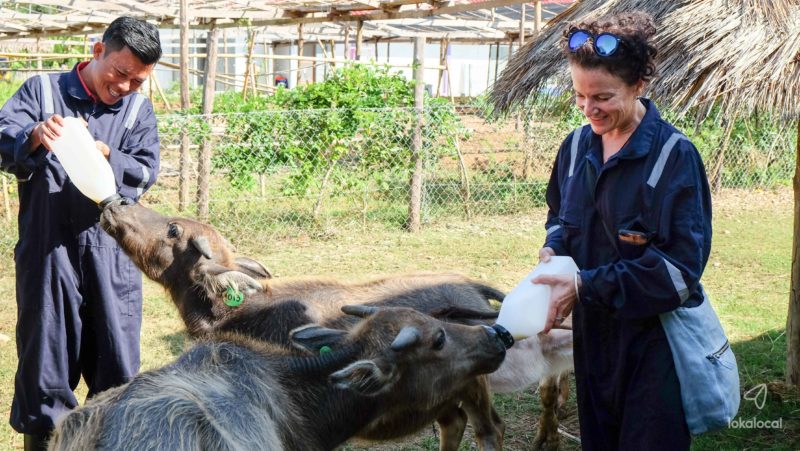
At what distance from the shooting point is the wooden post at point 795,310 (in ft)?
19.3

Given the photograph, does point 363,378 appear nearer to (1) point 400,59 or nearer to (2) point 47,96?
(2) point 47,96

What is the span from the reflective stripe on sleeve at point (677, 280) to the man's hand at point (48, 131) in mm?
2888

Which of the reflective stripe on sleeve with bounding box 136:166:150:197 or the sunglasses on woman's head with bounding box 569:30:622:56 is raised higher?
the sunglasses on woman's head with bounding box 569:30:622:56

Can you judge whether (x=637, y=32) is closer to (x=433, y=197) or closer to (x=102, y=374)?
(x=102, y=374)

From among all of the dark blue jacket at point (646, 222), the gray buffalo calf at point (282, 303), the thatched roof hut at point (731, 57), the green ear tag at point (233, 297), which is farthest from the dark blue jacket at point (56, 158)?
the thatched roof hut at point (731, 57)

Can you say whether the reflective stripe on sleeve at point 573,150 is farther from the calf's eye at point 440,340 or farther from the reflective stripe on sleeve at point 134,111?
the reflective stripe on sleeve at point 134,111

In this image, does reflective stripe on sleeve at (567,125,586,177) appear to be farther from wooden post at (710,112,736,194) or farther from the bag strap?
wooden post at (710,112,736,194)

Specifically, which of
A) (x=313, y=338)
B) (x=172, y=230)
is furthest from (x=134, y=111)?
(x=313, y=338)

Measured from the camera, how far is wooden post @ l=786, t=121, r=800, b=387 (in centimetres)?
589

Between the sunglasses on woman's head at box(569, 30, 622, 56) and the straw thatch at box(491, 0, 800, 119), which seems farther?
the straw thatch at box(491, 0, 800, 119)

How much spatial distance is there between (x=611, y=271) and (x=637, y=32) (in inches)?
34.7

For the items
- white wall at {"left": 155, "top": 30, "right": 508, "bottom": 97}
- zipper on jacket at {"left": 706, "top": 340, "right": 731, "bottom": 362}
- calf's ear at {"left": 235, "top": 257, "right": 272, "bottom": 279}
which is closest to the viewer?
zipper on jacket at {"left": 706, "top": 340, "right": 731, "bottom": 362}

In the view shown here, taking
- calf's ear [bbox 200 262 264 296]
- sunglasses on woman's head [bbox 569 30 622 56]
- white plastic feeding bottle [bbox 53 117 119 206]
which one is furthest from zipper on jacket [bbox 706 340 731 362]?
calf's ear [bbox 200 262 264 296]

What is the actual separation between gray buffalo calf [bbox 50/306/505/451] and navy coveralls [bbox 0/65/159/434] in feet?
3.01
